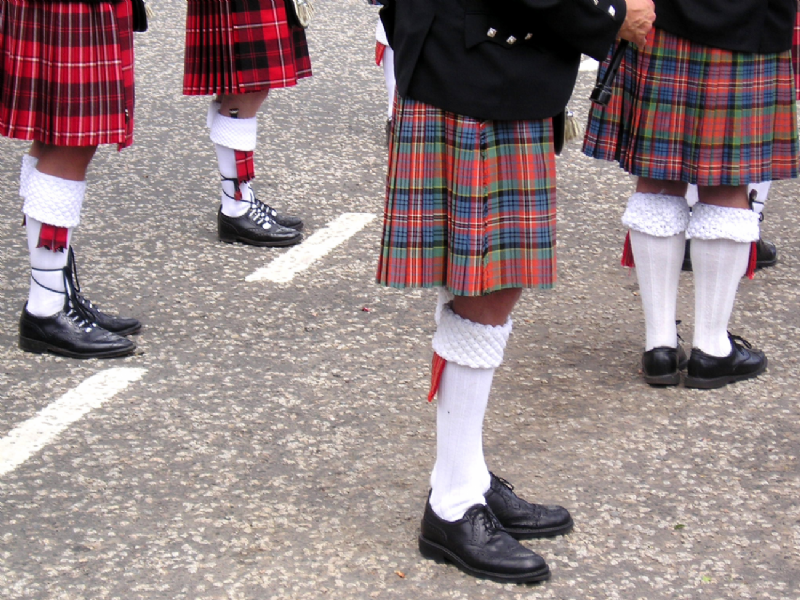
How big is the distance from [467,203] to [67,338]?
158 centimetres

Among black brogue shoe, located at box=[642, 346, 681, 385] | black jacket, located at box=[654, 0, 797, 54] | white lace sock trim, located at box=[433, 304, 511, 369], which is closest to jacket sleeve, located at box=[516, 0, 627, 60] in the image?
white lace sock trim, located at box=[433, 304, 511, 369]

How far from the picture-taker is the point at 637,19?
2088 mm

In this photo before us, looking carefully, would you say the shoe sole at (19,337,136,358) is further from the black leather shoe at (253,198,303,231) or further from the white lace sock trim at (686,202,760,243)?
the white lace sock trim at (686,202,760,243)

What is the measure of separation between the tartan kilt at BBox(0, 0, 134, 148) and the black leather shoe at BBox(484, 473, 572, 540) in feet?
5.03

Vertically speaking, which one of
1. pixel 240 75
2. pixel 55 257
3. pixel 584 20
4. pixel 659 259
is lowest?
pixel 55 257

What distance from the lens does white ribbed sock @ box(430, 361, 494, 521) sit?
2230 mm

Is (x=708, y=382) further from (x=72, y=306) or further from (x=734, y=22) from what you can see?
(x=72, y=306)

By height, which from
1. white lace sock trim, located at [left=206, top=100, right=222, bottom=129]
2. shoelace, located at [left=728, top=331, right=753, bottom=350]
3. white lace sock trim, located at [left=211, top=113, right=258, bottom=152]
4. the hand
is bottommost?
shoelace, located at [left=728, top=331, right=753, bottom=350]

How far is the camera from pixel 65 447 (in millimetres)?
2672

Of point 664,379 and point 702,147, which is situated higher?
point 702,147

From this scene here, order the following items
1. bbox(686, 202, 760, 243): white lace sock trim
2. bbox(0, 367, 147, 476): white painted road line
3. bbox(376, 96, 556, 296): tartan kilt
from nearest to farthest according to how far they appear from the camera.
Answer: bbox(376, 96, 556, 296): tartan kilt, bbox(0, 367, 147, 476): white painted road line, bbox(686, 202, 760, 243): white lace sock trim

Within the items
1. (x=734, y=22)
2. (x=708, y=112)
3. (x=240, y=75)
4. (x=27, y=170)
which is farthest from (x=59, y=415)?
(x=734, y=22)

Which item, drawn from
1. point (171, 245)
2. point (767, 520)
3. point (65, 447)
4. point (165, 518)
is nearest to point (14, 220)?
point (171, 245)

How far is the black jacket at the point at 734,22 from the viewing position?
8.93 feet
